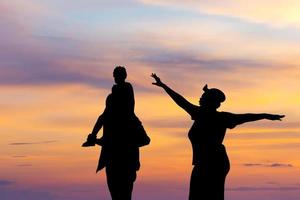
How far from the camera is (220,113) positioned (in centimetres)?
1789

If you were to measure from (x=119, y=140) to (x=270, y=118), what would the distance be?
4.37 meters

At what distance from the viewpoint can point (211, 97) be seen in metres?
17.6

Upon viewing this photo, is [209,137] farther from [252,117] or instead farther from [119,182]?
[119,182]

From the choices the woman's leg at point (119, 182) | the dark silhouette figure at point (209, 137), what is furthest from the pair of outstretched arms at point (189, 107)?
the woman's leg at point (119, 182)

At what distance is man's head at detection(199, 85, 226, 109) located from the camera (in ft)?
57.9

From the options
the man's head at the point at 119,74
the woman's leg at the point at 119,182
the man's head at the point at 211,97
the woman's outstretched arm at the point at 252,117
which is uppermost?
the man's head at the point at 119,74

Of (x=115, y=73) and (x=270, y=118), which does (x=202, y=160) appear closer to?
(x=270, y=118)

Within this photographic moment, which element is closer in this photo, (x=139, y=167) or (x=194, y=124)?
(x=194, y=124)

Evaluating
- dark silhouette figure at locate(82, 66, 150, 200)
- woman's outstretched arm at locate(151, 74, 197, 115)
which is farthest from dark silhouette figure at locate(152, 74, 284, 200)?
dark silhouette figure at locate(82, 66, 150, 200)

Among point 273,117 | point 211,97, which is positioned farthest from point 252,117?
point 211,97

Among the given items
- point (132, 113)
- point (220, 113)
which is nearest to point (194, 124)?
point (220, 113)

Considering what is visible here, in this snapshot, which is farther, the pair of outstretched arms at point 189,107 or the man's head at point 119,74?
the man's head at point 119,74

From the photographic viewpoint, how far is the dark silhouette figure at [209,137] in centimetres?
1764

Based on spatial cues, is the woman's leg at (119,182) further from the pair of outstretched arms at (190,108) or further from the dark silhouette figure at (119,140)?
the pair of outstretched arms at (190,108)
